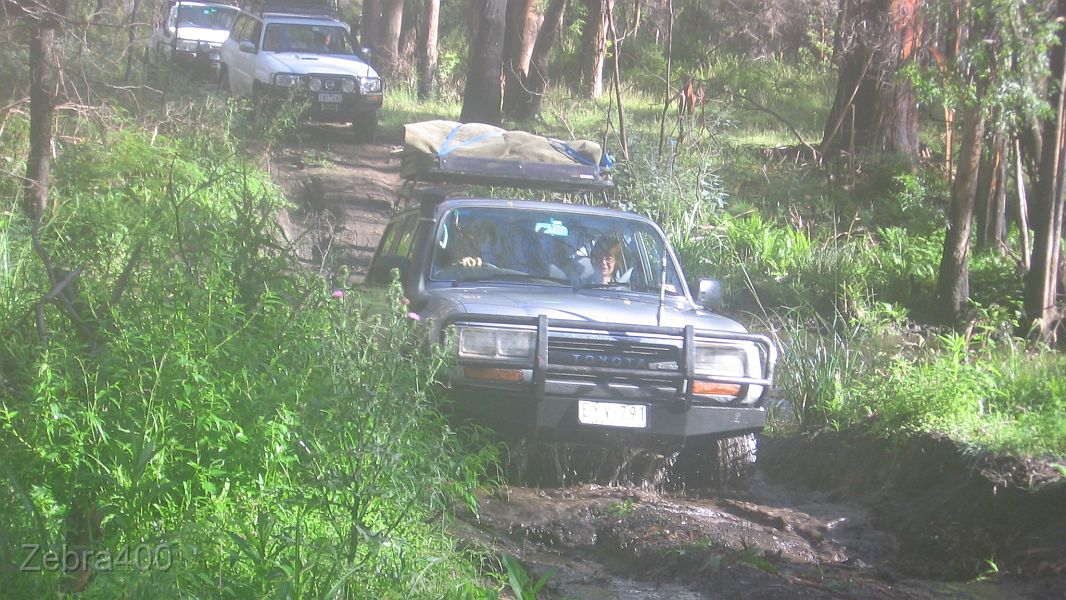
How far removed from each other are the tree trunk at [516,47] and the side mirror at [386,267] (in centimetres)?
1365

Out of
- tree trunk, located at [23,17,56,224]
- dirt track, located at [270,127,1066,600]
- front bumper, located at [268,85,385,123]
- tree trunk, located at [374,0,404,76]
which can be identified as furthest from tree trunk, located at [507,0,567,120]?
dirt track, located at [270,127,1066,600]

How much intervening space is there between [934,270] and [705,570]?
26.9ft

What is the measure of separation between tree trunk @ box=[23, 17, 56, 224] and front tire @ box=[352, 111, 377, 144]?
929 centimetres


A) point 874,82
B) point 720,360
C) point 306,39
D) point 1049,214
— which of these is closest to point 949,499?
point 720,360

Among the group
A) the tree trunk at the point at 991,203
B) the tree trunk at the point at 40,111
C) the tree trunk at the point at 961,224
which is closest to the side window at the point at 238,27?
the tree trunk at the point at 40,111

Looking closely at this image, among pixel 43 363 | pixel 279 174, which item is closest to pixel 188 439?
pixel 43 363

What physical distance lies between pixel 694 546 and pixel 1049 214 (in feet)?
18.9

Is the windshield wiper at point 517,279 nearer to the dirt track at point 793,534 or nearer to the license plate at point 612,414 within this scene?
the dirt track at point 793,534

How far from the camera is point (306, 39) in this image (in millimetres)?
18172

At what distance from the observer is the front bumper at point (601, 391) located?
19.8ft

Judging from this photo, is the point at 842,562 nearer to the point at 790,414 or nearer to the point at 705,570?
the point at 705,570

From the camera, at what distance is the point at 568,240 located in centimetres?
740

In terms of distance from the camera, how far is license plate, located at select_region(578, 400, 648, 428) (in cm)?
608

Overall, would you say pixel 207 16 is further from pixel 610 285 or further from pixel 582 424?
pixel 582 424
